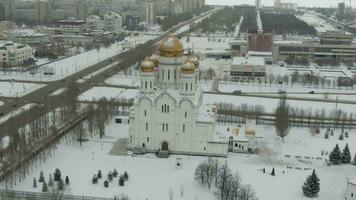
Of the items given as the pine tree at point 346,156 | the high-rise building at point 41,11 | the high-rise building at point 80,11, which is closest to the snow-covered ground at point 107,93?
the pine tree at point 346,156

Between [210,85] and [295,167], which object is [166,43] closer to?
[295,167]

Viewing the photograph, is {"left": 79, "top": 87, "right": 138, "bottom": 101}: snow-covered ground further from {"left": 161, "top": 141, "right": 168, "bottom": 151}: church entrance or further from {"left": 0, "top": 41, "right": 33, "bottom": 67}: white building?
{"left": 0, "top": 41, "right": 33, "bottom": 67}: white building

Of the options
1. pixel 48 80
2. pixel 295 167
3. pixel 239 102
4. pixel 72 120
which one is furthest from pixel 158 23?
pixel 295 167

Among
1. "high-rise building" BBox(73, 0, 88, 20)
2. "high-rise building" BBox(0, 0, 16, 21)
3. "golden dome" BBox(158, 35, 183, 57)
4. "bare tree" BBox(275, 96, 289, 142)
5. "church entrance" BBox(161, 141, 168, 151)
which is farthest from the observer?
"high-rise building" BBox(73, 0, 88, 20)

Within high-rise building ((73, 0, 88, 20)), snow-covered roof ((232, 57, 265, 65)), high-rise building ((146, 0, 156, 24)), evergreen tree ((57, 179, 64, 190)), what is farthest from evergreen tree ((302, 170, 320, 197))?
high-rise building ((146, 0, 156, 24))

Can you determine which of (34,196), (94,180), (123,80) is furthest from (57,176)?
(123,80)

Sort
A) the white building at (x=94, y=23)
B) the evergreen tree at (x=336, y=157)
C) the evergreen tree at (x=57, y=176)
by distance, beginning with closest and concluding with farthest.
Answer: the evergreen tree at (x=57, y=176) → the evergreen tree at (x=336, y=157) → the white building at (x=94, y=23)

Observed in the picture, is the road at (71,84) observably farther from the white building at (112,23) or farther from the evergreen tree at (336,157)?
the white building at (112,23)

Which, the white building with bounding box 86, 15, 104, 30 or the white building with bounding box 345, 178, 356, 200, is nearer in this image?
the white building with bounding box 345, 178, 356, 200
